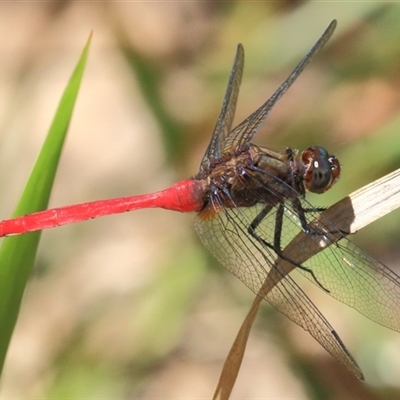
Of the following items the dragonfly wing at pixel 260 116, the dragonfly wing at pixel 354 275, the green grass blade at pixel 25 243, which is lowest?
the dragonfly wing at pixel 354 275

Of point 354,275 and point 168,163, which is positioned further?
point 168,163

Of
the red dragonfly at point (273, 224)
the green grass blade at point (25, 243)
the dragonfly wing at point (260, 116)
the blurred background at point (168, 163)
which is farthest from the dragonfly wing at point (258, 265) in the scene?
the green grass blade at point (25, 243)

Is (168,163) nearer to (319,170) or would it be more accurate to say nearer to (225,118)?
(225,118)

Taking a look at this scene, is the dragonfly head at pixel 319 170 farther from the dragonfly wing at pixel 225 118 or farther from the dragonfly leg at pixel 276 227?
the dragonfly wing at pixel 225 118

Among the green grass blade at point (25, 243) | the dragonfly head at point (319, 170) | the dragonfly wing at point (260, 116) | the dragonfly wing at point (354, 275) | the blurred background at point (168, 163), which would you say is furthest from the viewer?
the blurred background at point (168, 163)

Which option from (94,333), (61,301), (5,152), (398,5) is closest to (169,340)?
(94,333)

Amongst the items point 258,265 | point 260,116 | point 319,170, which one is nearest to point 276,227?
point 258,265

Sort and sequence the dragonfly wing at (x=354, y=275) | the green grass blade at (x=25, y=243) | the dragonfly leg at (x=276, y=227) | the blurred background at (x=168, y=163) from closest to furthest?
the green grass blade at (x=25, y=243) < the dragonfly wing at (x=354, y=275) < the dragonfly leg at (x=276, y=227) < the blurred background at (x=168, y=163)
